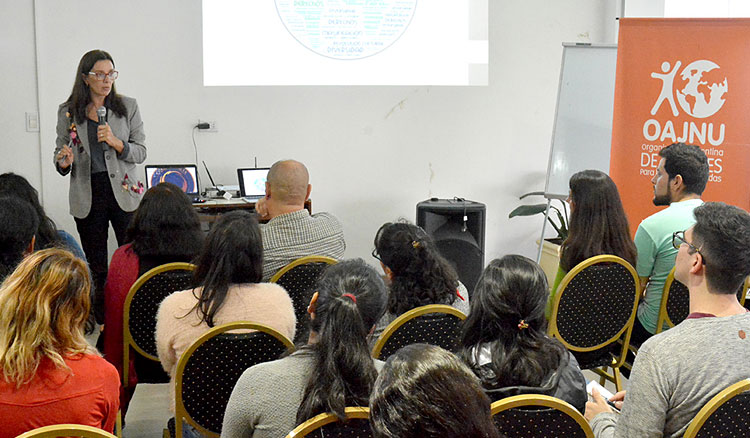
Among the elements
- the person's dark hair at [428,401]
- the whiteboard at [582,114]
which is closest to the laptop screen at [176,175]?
the whiteboard at [582,114]

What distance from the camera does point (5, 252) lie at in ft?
8.18

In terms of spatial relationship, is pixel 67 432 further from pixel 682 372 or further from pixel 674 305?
pixel 674 305

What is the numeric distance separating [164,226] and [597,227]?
179cm

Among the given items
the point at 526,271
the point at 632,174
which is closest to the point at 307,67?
the point at 632,174

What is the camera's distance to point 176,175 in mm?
5086

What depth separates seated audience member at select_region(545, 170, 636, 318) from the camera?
3.24 metres

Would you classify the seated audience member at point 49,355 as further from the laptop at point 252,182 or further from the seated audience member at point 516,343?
the laptop at point 252,182

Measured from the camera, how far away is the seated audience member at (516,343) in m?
1.82

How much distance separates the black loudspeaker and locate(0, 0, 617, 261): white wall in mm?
532

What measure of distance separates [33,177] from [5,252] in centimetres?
289

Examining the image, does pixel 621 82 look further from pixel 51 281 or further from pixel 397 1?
pixel 51 281

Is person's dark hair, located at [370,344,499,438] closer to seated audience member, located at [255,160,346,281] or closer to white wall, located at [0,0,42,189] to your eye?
seated audience member, located at [255,160,346,281]

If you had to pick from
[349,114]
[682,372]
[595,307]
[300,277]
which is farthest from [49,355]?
[349,114]

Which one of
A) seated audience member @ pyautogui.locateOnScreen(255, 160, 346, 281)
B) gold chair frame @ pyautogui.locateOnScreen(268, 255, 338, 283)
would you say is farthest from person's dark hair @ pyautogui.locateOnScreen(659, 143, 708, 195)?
gold chair frame @ pyautogui.locateOnScreen(268, 255, 338, 283)
